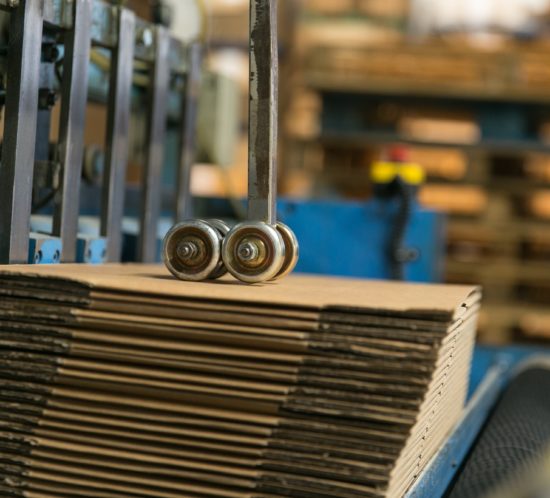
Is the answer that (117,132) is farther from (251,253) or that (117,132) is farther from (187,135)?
(251,253)

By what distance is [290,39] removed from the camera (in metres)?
9.32

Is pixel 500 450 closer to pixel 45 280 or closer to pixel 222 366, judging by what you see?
pixel 222 366

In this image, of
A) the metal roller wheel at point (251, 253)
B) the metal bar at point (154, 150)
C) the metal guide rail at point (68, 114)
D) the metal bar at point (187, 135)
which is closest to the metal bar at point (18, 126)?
the metal guide rail at point (68, 114)

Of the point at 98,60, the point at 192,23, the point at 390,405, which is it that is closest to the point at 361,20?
the point at 192,23

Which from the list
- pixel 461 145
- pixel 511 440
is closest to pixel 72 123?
pixel 511 440

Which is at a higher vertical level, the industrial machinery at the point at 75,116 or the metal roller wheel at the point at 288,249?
the industrial machinery at the point at 75,116

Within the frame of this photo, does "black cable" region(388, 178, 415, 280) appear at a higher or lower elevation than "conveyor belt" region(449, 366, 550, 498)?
higher

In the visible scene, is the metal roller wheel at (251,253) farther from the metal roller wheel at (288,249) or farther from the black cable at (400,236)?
the black cable at (400,236)

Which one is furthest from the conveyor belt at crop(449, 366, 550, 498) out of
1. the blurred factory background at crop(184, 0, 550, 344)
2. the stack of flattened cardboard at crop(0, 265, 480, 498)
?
the blurred factory background at crop(184, 0, 550, 344)

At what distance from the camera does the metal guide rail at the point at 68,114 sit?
1.88 meters

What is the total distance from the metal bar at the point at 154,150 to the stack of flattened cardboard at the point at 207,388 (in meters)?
1.20

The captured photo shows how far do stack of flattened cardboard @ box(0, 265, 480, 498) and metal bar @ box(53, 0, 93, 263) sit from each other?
67 centimetres

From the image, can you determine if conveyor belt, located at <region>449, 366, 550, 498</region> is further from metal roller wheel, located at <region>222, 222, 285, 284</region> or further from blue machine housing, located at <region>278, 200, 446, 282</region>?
blue machine housing, located at <region>278, 200, 446, 282</region>

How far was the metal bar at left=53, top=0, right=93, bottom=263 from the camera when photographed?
6.86 ft
